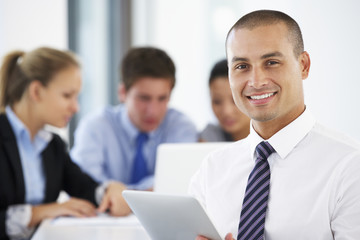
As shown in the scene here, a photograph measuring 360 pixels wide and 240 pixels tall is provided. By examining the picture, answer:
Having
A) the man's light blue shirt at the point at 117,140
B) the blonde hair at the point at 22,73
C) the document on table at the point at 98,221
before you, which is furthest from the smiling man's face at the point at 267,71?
the man's light blue shirt at the point at 117,140

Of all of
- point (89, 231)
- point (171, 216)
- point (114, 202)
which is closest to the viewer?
point (171, 216)

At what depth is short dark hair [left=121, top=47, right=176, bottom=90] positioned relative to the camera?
2525 millimetres

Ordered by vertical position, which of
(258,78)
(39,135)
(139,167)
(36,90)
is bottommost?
(139,167)

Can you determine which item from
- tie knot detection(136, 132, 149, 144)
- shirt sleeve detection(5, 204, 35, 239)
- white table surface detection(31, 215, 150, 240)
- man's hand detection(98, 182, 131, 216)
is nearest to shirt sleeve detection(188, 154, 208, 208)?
white table surface detection(31, 215, 150, 240)

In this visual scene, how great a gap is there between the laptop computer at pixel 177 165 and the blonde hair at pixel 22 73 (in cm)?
71

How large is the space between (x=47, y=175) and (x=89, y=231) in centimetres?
59

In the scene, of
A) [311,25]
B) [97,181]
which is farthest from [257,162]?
[97,181]

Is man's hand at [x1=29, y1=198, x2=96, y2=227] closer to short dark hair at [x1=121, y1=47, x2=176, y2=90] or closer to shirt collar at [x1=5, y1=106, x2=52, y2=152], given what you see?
shirt collar at [x1=5, y1=106, x2=52, y2=152]

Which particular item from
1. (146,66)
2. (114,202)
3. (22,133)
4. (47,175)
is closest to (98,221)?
(114,202)

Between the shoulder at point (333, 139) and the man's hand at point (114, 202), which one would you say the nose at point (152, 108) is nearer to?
the man's hand at point (114, 202)

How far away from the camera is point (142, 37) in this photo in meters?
4.21

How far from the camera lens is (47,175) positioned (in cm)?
225

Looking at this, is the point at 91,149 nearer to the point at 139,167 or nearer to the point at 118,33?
the point at 139,167

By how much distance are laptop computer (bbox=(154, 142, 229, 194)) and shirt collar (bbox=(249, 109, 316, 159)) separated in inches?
24.9
